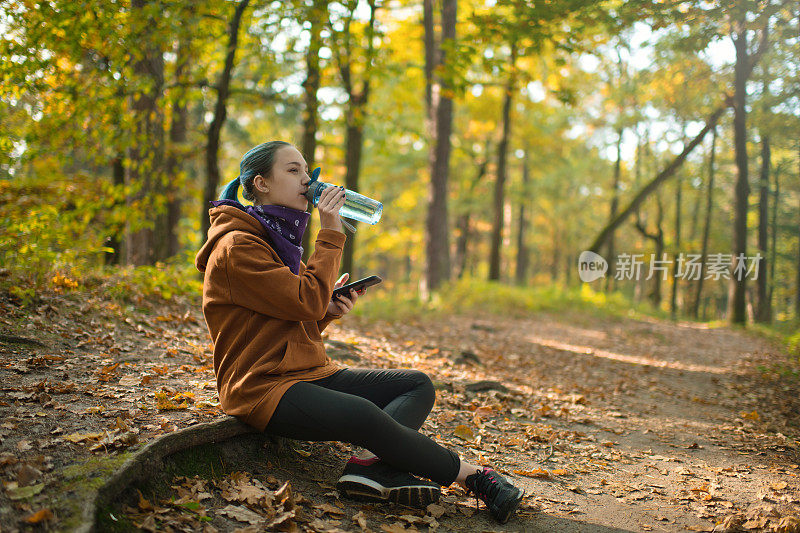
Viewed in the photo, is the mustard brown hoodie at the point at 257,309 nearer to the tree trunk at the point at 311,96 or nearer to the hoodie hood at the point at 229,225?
the hoodie hood at the point at 229,225

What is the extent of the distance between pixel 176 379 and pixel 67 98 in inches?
199

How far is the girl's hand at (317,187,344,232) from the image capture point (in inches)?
110

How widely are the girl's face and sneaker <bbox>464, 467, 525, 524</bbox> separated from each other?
175cm

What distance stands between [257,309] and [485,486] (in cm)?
152

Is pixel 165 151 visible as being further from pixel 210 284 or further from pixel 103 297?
pixel 210 284

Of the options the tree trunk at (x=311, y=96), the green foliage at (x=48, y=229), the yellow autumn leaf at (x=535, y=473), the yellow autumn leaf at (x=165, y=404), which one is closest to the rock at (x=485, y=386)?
the yellow autumn leaf at (x=535, y=473)

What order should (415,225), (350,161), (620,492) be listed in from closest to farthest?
1. (620,492)
2. (350,161)
3. (415,225)

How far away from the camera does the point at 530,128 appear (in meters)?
19.3

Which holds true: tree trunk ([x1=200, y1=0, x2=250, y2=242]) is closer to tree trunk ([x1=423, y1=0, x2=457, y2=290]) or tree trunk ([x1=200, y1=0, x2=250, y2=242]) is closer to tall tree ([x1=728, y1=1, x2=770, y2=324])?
tree trunk ([x1=423, y1=0, x2=457, y2=290])

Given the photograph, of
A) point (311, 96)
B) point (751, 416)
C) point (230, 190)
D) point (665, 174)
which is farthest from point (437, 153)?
point (230, 190)

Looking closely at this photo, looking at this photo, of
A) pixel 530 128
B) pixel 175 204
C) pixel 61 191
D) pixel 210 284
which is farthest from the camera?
pixel 530 128

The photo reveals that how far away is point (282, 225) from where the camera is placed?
2879 millimetres

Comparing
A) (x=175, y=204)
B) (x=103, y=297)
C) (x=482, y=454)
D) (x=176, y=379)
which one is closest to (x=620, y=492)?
(x=482, y=454)

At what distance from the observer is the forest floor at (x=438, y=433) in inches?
95.5
